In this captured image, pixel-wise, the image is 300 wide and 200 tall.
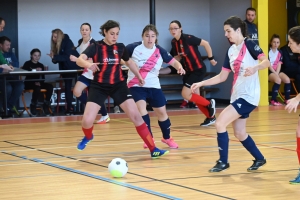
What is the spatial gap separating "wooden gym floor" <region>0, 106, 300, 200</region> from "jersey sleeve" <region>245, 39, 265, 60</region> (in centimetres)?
124

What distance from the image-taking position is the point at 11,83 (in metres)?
13.8

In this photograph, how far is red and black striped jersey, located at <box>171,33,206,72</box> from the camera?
37.6 ft

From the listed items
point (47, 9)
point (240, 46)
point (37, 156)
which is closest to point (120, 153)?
point (37, 156)

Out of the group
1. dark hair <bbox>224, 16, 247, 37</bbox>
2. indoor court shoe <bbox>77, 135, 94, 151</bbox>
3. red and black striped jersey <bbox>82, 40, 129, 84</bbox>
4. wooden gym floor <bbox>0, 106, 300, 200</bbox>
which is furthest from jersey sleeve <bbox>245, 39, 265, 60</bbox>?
indoor court shoe <bbox>77, 135, 94, 151</bbox>

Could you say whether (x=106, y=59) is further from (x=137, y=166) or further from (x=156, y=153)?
(x=137, y=166)

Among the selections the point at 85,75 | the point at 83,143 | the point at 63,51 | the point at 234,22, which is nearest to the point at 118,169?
the point at 83,143

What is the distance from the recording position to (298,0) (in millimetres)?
17531

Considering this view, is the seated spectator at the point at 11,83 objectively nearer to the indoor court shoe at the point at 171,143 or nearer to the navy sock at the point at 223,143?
the indoor court shoe at the point at 171,143

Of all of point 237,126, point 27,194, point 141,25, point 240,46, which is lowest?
point 27,194

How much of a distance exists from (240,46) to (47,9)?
976 cm

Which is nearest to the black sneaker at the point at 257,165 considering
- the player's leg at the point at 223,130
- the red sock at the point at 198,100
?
the player's leg at the point at 223,130

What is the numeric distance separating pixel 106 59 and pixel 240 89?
6.45 feet

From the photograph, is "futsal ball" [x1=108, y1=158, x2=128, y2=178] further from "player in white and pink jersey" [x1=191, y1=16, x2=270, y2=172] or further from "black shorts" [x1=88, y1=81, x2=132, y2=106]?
"black shorts" [x1=88, y1=81, x2=132, y2=106]

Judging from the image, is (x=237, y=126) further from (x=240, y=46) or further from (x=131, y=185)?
(x=131, y=185)
